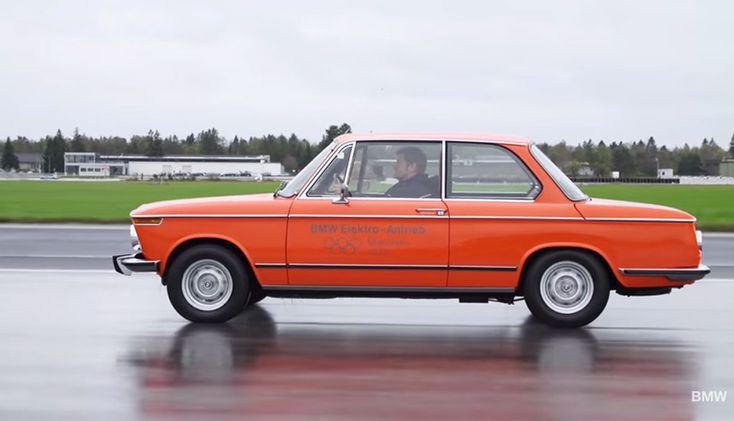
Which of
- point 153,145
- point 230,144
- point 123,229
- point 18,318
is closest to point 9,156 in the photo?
point 153,145

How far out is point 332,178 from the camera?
823 centimetres

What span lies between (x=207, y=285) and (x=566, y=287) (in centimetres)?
313

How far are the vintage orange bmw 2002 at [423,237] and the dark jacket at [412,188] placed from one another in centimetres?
1

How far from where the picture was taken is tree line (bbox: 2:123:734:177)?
14.5m

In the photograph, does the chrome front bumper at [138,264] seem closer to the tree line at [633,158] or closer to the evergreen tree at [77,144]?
the tree line at [633,158]

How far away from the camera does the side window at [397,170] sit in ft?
26.9

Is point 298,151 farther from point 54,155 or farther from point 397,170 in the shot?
point 54,155

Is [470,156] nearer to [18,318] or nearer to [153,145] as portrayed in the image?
[18,318]

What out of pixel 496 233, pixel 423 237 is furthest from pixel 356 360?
pixel 496 233

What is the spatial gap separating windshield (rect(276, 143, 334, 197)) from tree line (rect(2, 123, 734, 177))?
210 centimetres

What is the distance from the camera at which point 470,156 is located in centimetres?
828

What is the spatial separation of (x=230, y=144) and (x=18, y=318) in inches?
2116

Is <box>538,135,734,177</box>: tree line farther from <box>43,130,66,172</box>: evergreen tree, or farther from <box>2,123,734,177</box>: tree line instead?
<box>43,130,66,172</box>: evergreen tree
